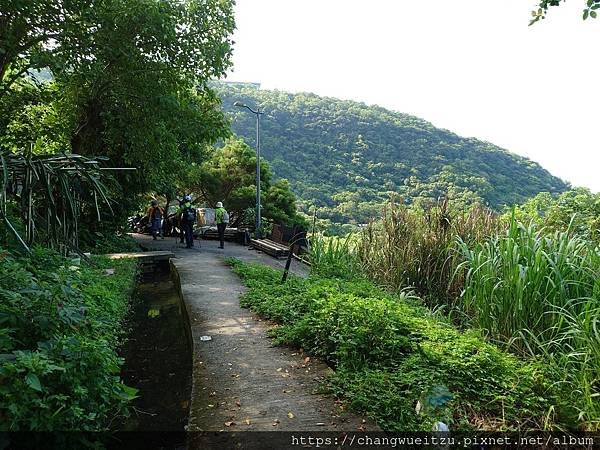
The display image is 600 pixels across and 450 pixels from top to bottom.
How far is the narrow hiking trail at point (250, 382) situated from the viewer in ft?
10.8

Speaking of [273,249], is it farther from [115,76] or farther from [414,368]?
[414,368]

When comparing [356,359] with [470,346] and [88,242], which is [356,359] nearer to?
[470,346]

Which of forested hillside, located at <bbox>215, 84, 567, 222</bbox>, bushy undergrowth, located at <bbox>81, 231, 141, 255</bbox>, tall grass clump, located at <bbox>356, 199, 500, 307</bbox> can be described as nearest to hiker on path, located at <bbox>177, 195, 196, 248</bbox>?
bushy undergrowth, located at <bbox>81, 231, 141, 255</bbox>

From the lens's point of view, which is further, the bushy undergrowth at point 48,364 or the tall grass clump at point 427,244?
the tall grass clump at point 427,244

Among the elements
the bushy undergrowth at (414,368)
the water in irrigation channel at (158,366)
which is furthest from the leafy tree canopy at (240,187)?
the bushy undergrowth at (414,368)

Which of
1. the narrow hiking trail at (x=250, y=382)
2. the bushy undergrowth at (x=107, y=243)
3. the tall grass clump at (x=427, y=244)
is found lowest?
the bushy undergrowth at (x=107, y=243)

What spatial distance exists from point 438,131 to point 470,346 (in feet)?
157

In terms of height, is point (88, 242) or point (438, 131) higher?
point (438, 131)

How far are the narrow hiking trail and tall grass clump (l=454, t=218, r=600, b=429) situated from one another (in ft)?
5.43

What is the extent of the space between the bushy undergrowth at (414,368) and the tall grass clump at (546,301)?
0.86 feet

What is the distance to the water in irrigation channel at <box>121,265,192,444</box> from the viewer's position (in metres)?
3.90

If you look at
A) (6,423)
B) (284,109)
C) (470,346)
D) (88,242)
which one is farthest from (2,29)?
(284,109)

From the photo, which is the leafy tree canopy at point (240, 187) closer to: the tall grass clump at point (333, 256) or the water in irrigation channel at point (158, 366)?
the tall grass clump at point (333, 256)

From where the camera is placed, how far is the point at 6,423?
225 centimetres
